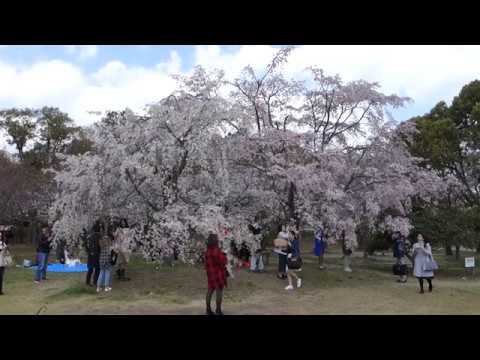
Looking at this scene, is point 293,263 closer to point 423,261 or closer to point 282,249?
point 282,249

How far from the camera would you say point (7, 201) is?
21.1 metres

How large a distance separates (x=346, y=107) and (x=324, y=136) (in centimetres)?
123

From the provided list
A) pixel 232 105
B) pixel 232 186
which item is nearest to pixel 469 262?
pixel 232 186

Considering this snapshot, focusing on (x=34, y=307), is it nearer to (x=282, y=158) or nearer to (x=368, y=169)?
(x=282, y=158)

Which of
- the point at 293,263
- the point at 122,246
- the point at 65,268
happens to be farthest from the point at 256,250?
the point at 65,268

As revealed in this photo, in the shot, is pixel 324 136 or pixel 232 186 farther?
pixel 324 136

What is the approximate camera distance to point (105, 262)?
1023 centimetres

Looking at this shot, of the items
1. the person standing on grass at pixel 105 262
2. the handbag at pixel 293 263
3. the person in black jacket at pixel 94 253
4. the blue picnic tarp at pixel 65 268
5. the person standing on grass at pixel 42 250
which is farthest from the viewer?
the blue picnic tarp at pixel 65 268

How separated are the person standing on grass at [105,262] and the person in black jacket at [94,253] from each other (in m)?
0.44

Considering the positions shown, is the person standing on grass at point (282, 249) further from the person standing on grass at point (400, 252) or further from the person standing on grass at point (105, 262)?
the person standing on grass at point (105, 262)

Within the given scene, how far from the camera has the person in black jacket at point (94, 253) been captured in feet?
35.4

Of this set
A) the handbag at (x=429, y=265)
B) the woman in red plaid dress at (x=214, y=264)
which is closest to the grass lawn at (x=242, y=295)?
the handbag at (x=429, y=265)
